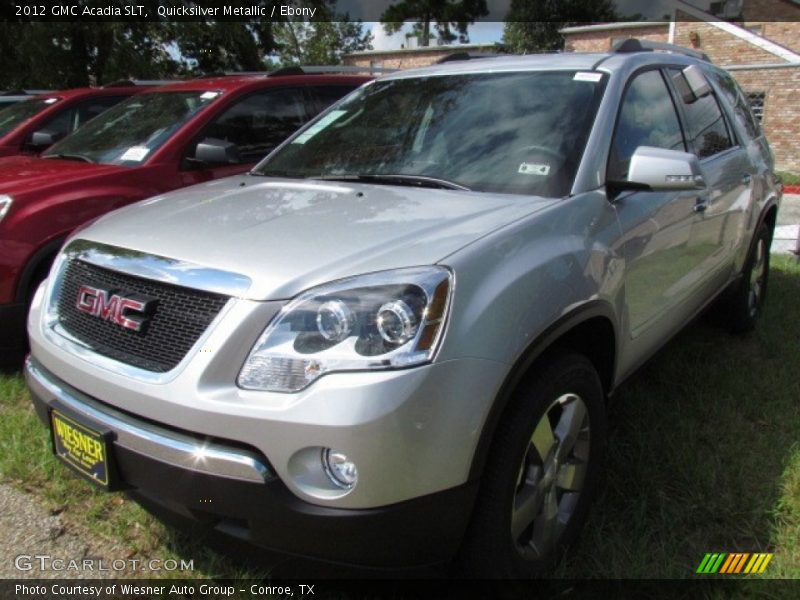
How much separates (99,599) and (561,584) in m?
1.50

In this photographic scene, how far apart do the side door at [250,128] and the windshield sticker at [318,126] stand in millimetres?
1353

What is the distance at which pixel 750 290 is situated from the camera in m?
4.36

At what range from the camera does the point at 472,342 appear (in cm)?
175

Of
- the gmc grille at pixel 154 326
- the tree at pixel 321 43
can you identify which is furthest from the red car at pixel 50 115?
the tree at pixel 321 43

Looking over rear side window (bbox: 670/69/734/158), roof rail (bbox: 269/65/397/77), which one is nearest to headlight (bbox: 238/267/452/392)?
rear side window (bbox: 670/69/734/158)

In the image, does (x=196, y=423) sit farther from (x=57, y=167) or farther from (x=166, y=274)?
(x=57, y=167)

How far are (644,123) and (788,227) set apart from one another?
269 inches

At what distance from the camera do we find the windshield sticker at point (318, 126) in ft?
11.0

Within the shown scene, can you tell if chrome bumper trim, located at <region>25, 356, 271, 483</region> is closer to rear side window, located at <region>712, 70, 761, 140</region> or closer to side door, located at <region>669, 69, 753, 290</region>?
side door, located at <region>669, 69, 753, 290</region>

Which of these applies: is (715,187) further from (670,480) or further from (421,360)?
(421,360)

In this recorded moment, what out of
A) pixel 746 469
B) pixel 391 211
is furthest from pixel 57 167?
pixel 746 469

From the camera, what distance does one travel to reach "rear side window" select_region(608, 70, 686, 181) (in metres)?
2.66

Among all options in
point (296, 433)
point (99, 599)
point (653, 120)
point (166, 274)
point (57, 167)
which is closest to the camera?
point (296, 433)

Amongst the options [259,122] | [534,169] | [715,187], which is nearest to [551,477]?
[534,169]
